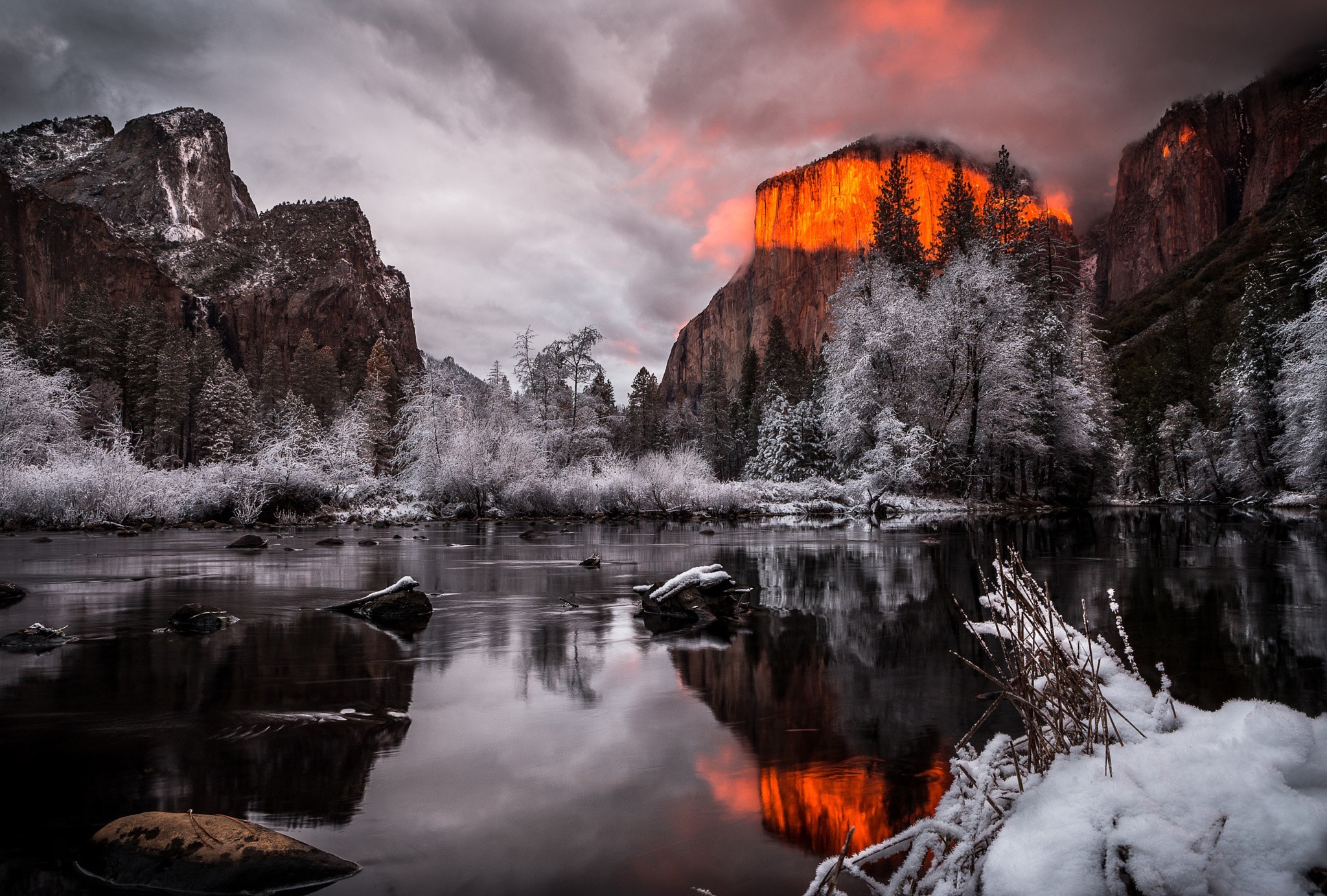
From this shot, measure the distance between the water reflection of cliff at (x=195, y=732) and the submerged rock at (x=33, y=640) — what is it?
32 cm

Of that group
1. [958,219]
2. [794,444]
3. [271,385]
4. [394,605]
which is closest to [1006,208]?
[958,219]

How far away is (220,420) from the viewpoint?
56.7m

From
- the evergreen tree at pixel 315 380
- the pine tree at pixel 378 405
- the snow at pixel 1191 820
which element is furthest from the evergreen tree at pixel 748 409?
the snow at pixel 1191 820

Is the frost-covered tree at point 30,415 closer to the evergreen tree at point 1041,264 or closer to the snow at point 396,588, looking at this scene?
the snow at point 396,588

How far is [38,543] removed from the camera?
18.6 meters

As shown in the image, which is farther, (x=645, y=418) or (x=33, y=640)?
(x=645, y=418)

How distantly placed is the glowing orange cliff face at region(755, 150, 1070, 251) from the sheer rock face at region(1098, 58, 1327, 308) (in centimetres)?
3476

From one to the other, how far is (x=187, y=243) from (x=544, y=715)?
147 m

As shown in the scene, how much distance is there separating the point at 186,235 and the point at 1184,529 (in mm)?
153364

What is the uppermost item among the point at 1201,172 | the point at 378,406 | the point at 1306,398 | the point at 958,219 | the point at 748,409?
the point at 1201,172

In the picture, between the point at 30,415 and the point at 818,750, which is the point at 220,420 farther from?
the point at 818,750

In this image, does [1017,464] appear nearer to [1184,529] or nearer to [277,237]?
[1184,529]

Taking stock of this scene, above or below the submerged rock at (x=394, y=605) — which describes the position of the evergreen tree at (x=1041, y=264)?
above

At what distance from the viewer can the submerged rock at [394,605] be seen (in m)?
8.94
